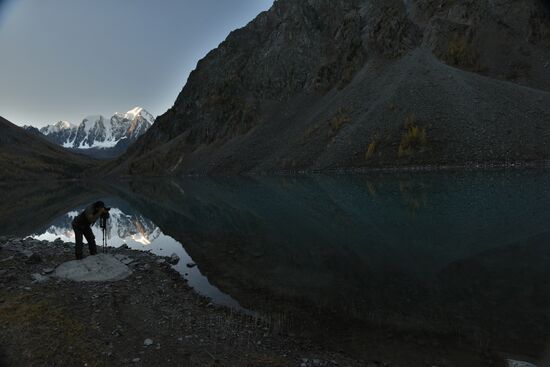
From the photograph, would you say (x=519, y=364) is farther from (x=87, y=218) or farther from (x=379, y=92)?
(x=379, y=92)

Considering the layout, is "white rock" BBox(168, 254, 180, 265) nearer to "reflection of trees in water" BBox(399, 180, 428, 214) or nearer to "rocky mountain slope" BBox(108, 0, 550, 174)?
"reflection of trees in water" BBox(399, 180, 428, 214)

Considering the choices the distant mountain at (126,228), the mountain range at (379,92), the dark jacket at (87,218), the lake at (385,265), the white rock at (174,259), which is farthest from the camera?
the mountain range at (379,92)

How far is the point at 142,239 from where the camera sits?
3200 cm

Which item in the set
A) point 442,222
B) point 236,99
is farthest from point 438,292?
point 236,99

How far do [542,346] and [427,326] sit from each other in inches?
120

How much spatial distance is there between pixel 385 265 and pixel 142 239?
70.4 ft

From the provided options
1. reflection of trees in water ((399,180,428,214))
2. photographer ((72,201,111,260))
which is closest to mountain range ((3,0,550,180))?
reflection of trees in water ((399,180,428,214))

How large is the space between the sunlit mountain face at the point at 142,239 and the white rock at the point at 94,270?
3.37 metres

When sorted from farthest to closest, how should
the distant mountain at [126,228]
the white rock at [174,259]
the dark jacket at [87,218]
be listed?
the distant mountain at [126,228], the white rock at [174,259], the dark jacket at [87,218]

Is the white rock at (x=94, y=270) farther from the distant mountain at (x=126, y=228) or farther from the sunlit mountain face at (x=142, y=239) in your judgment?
the distant mountain at (x=126, y=228)

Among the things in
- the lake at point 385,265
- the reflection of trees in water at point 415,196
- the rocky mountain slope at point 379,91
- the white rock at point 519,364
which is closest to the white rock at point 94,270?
the lake at point 385,265

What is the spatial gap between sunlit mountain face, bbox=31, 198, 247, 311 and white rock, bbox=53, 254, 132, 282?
3370mm

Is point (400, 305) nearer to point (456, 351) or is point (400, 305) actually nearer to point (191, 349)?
point (456, 351)

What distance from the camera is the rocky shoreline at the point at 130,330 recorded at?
9.77 meters
